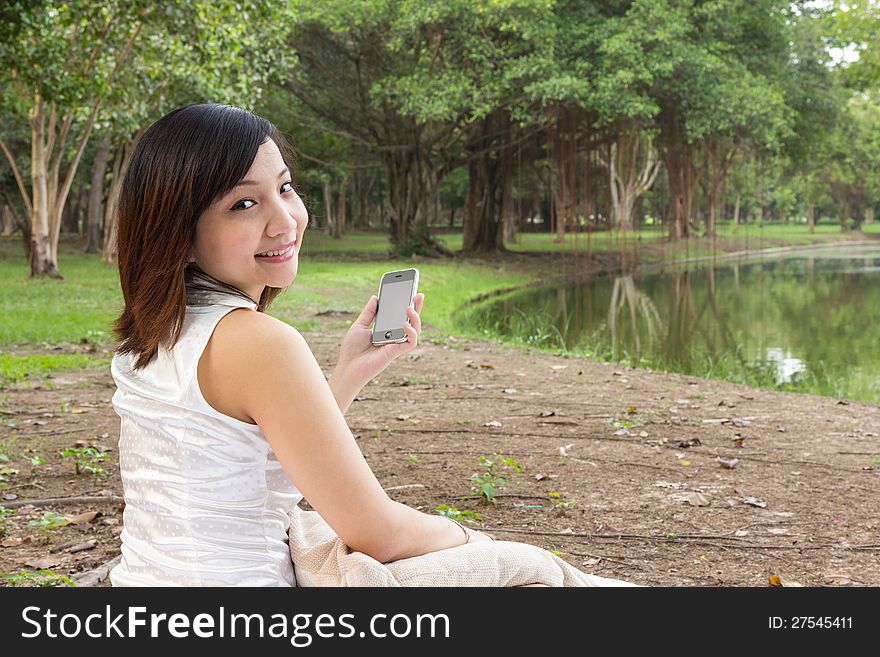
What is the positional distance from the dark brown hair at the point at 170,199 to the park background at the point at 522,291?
1902 millimetres

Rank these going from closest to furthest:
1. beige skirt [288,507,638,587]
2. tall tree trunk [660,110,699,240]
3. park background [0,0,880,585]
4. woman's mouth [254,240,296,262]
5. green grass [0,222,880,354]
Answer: beige skirt [288,507,638,587]
woman's mouth [254,240,296,262]
park background [0,0,880,585]
green grass [0,222,880,354]
tall tree trunk [660,110,699,240]

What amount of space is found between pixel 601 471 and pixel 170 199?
3.82 meters

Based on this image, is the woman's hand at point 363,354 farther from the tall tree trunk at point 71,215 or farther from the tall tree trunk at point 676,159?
the tall tree trunk at point 71,215

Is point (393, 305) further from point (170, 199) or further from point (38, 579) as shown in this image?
point (38, 579)

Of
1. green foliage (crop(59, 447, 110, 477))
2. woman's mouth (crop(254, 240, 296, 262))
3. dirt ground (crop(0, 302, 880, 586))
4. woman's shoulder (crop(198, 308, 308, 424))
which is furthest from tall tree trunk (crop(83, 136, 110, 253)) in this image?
woman's shoulder (crop(198, 308, 308, 424))

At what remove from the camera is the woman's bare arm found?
194 centimetres

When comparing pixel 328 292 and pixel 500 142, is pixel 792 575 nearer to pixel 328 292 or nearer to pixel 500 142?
pixel 328 292

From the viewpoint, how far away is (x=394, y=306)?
8.46ft

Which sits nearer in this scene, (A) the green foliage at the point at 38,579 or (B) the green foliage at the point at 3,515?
(A) the green foliage at the point at 38,579

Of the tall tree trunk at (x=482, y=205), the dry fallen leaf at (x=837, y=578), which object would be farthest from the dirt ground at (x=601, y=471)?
Result: the tall tree trunk at (x=482, y=205)

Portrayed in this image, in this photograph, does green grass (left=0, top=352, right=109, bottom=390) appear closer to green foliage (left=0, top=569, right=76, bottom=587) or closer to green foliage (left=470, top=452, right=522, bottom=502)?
green foliage (left=470, top=452, right=522, bottom=502)

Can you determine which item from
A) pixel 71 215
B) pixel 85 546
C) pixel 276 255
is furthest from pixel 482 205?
pixel 276 255

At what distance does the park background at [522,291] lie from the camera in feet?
15.6

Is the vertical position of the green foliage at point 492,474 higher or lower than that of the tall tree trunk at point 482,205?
lower
